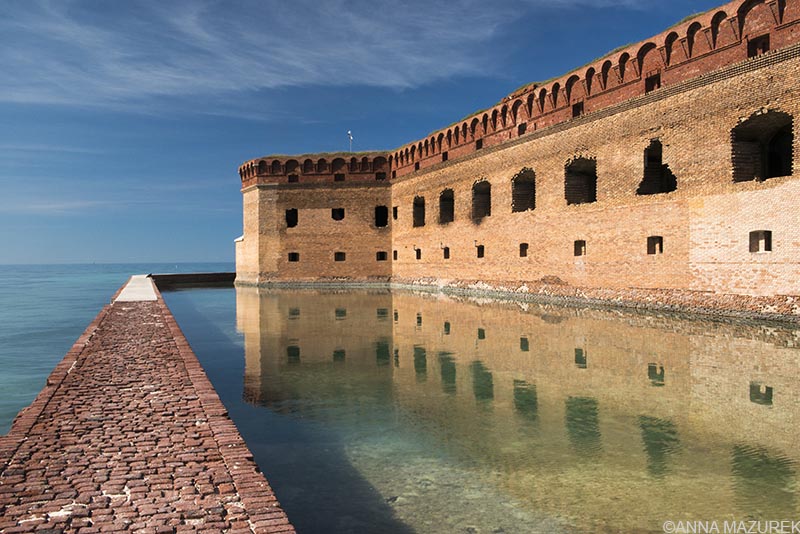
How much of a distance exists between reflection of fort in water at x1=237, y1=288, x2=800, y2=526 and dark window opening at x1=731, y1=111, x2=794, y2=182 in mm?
3625

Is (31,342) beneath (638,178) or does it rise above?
beneath

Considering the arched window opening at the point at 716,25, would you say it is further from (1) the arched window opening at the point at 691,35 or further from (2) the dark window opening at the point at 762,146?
(2) the dark window opening at the point at 762,146

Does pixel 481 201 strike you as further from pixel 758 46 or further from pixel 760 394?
pixel 760 394

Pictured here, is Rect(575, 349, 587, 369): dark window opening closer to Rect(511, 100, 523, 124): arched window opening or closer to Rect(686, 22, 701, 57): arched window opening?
Rect(686, 22, 701, 57): arched window opening

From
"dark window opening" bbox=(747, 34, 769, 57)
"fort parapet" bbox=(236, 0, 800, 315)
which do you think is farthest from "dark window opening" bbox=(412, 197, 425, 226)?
"dark window opening" bbox=(747, 34, 769, 57)

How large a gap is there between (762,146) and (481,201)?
10.1m

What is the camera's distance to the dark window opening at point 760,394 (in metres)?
5.72

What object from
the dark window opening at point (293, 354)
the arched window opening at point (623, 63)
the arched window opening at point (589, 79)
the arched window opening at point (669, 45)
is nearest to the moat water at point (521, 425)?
the dark window opening at point (293, 354)

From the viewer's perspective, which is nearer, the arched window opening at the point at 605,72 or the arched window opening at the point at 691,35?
the arched window opening at the point at 691,35

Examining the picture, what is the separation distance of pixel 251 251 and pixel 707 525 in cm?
2750

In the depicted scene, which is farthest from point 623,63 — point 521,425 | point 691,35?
point 521,425

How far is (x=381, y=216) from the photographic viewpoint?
93.5 ft

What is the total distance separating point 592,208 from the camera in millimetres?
16031

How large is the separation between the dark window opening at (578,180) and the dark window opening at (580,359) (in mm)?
9171
